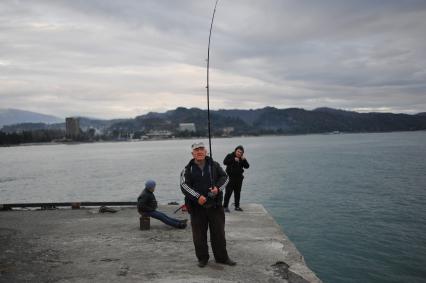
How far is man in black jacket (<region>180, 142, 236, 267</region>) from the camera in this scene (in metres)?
6.21

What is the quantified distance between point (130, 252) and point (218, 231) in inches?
77.7

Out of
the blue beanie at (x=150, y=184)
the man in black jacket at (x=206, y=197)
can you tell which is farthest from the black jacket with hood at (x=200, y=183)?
the blue beanie at (x=150, y=184)

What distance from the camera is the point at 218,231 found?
6.29 metres

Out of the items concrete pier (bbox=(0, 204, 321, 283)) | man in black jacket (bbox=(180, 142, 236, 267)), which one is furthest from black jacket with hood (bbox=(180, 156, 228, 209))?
concrete pier (bbox=(0, 204, 321, 283))

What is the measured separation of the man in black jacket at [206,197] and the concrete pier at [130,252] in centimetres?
34

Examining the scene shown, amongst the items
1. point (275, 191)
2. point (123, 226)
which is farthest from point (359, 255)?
point (275, 191)

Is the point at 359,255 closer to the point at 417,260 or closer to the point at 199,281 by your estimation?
the point at 417,260

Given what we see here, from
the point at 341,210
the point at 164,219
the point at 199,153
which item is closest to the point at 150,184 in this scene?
the point at 164,219

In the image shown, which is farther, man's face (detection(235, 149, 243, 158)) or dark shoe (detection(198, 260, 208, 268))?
man's face (detection(235, 149, 243, 158))

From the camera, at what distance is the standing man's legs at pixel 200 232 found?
20.6 ft

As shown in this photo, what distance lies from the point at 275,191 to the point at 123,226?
76.4 feet

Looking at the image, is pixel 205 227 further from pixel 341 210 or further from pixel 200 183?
pixel 341 210

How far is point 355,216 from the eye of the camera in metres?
19.7

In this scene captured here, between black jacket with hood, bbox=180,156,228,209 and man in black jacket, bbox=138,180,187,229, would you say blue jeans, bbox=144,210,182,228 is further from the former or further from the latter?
black jacket with hood, bbox=180,156,228,209
